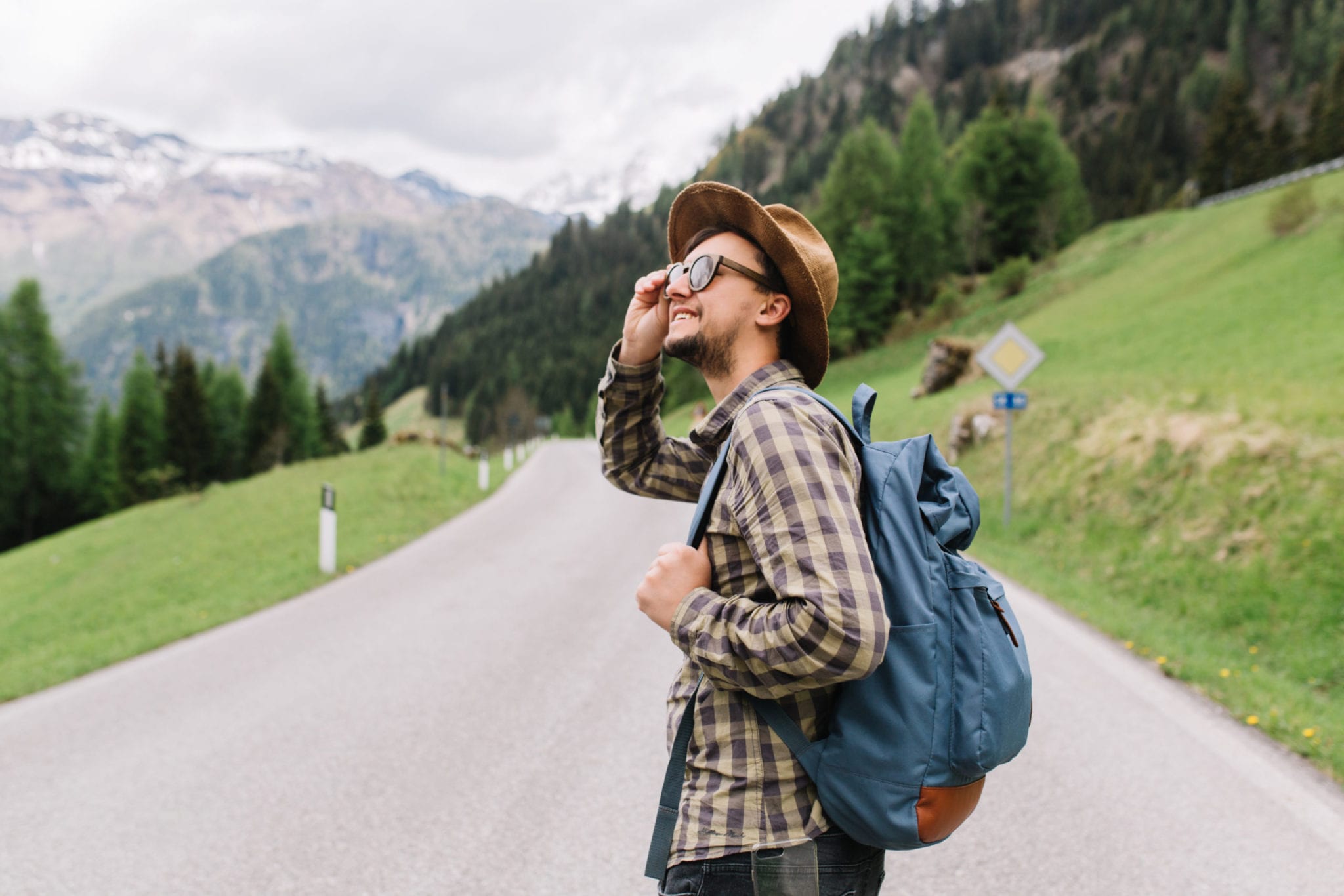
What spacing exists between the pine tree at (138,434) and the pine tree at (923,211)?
4834 cm

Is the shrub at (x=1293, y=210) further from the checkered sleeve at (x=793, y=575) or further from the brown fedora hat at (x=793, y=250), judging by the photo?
the checkered sleeve at (x=793, y=575)

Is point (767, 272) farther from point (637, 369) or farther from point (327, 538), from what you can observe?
point (327, 538)

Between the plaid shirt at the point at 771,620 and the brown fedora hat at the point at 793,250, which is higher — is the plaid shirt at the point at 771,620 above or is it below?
below

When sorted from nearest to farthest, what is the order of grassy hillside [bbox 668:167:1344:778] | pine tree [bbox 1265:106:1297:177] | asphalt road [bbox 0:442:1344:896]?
asphalt road [bbox 0:442:1344:896], grassy hillside [bbox 668:167:1344:778], pine tree [bbox 1265:106:1297:177]

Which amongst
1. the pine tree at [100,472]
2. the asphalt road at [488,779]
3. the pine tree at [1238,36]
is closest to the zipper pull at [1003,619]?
the asphalt road at [488,779]

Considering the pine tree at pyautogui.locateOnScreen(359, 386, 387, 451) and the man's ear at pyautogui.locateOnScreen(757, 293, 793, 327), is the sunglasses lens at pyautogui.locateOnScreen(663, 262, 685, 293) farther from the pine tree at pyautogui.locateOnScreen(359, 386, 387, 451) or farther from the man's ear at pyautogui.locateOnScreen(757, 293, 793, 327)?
the pine tree at pyautogui.locateOnScreen(359, 386, 387, 451)

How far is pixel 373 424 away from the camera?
72.1 m

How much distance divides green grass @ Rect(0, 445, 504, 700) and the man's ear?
7.67 meters

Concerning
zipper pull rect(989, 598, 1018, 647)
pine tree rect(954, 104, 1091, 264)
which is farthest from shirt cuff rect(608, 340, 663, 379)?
pine tree rect(954, 104, 1091, 264)

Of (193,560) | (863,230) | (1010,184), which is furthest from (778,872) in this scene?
(1010,184)

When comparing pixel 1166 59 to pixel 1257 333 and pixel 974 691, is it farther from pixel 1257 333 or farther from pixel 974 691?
pixel 974 691

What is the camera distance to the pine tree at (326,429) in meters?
68.8

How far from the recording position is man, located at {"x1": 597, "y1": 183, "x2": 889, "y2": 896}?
1.30 m

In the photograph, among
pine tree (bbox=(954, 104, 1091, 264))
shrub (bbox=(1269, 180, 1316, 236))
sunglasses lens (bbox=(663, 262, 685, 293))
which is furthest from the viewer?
pine tree (bbox=(954, 104, 1091, 264))
